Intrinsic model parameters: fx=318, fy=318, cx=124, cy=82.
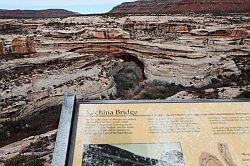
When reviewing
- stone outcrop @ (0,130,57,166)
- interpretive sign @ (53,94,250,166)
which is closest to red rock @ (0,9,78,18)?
stone outcrop @ (0,130,57,166)

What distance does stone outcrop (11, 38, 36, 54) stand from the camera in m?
22.2

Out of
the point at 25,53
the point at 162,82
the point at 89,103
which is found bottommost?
the point at 162,82

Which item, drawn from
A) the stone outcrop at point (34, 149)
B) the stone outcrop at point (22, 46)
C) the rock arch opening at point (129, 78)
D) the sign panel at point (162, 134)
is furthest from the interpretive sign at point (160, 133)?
the stone outcrop at point (22, 46)

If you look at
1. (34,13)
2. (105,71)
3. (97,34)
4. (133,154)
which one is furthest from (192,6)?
(133,154)

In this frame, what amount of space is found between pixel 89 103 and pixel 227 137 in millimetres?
2447

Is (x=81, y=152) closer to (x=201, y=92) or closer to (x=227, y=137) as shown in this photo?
(x=227, y=137)

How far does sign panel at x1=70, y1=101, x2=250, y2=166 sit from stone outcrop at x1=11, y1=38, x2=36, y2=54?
59.1ft

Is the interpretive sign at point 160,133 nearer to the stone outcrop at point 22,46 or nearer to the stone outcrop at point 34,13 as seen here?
the stone outcrop at point 22,46

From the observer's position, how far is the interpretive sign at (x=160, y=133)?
16.3 feet

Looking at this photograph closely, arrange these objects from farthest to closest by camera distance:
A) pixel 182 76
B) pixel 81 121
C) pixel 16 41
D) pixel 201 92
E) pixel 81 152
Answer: pixel 16 41
pixel 182 76
pixel 201 92
pixel 81 121
pixel 81 152

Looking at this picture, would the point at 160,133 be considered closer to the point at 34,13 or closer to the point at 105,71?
the point at 105,71

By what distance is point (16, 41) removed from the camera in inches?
888

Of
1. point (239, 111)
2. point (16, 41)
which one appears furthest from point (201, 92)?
point (16, 41)

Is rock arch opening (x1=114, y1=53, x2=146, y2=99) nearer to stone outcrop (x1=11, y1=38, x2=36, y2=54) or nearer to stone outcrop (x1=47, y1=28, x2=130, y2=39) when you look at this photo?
stone outcrop (x1=47, y1=28, x2=130, y2=39)
